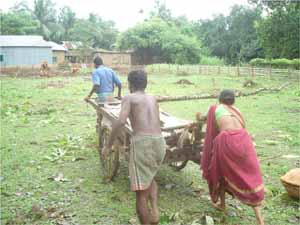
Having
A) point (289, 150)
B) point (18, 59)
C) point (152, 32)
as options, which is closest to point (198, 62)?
point (152, 32)

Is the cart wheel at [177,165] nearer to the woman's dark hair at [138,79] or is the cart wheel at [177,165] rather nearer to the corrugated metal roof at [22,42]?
the woman's dark hair at [138,79]

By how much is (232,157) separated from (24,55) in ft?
140

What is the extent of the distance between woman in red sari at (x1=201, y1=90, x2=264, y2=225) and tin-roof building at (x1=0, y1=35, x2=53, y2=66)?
41.4 meters

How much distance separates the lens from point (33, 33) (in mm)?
55188

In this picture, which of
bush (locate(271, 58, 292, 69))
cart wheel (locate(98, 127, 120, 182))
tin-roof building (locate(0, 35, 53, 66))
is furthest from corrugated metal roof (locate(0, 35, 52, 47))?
cart wheel (locate(98, 127, 120, 182))

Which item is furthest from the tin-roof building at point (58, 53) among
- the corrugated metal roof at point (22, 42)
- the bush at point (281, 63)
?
the bush at point (281, 63)

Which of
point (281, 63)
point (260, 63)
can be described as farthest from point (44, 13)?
point (281, 63)

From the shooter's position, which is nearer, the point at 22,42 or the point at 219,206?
the point at 219,206

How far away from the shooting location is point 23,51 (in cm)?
4306

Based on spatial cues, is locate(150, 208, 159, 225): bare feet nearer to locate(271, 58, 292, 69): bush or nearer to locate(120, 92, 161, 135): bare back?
locate(120, 92, 161, 135): bare back

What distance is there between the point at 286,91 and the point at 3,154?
14.7m

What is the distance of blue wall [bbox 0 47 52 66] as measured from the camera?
140 ft

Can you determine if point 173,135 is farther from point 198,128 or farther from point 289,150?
point 289,150

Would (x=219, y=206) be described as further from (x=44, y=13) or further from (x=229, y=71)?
(x=44, y=13)
